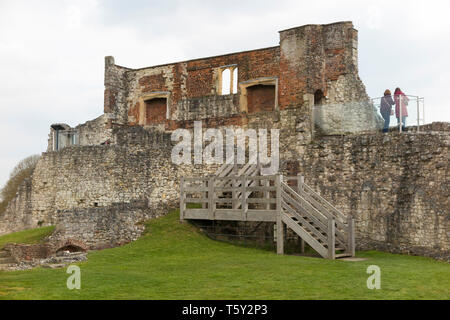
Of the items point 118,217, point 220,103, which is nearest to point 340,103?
point 220,103

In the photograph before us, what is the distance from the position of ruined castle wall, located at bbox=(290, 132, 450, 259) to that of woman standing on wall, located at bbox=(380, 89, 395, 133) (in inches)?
29.7

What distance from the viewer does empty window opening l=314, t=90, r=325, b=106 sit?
20.5 meters

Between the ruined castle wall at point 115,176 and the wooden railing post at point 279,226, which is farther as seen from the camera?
the ruined castle wall at point 115,176

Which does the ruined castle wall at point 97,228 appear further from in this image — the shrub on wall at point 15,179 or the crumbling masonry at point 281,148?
the shrub on wall at point 15,179

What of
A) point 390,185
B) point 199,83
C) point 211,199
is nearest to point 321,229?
point 390,185

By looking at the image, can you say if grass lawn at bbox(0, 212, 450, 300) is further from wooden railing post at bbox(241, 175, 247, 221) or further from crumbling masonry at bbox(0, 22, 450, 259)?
crumbling masonry at bbox(0, 22, 450, 259)

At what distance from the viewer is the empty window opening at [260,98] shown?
21828mm

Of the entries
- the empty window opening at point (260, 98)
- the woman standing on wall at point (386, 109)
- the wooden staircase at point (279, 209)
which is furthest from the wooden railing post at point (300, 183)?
the empty window opening at point (260, 98)

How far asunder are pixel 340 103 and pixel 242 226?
5.56 meters

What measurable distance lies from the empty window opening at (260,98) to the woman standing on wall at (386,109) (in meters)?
5.00

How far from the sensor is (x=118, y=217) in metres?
18.5

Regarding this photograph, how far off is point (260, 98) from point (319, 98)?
101 inches

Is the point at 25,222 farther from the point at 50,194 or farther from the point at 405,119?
the point at 405,119

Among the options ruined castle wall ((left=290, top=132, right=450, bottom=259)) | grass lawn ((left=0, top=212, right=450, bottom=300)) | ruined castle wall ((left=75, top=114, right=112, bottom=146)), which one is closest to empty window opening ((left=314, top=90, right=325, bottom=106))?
ruined castle wall ((left=290, top=132, right=450, bottom=259))
